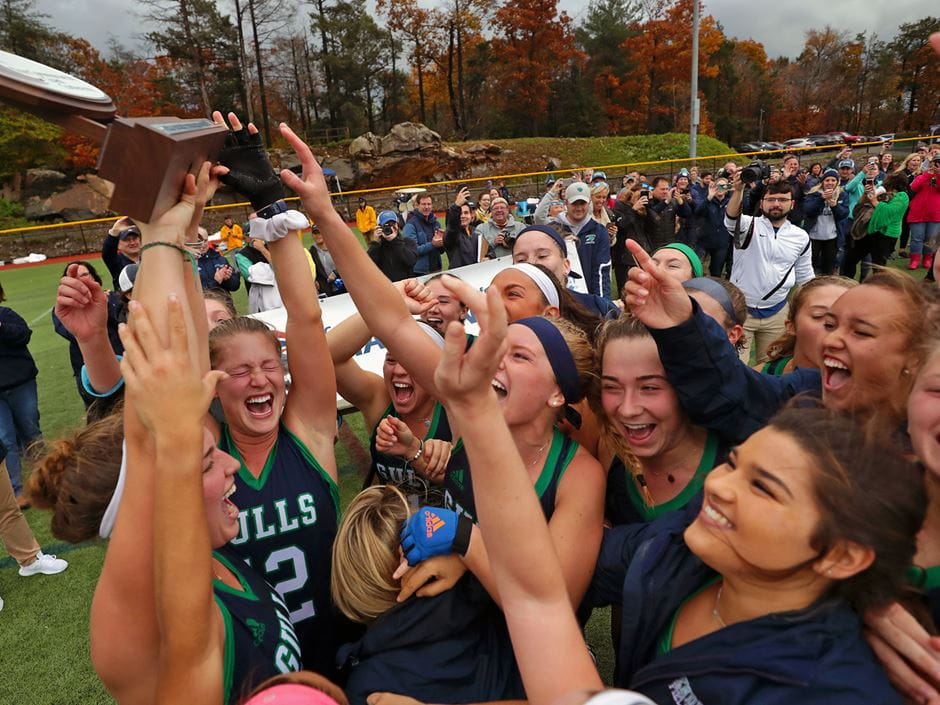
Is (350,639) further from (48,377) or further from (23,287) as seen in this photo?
(23,287)

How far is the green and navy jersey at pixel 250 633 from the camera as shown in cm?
137

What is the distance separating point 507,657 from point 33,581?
400cm

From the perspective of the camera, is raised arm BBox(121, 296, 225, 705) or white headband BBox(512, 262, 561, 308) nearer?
raised arm BBox(121, 296, 225, 705)

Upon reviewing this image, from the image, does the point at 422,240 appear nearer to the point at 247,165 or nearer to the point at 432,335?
the point at 432,335

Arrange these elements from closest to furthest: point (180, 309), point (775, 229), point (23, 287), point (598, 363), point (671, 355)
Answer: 1. point (180, 309)
2. point (671, 355)
3. point (598, 363)
4. point (775, 229)
5. point (23, 287)

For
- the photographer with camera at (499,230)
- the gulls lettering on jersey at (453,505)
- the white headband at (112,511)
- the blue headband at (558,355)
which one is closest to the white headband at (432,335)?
the blue headband at (558,355)

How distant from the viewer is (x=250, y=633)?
59.2 inches

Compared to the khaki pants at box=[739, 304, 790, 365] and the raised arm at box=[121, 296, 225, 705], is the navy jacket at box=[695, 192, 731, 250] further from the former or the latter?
the raised arm at box=[121, 296, 225, 705]

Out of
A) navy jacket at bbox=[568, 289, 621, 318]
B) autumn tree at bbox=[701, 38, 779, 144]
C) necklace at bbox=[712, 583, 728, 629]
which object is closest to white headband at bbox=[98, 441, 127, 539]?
necklace at bbox=[712, 583, 728, 629]

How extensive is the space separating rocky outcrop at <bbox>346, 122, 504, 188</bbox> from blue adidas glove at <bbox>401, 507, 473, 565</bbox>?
31.3m

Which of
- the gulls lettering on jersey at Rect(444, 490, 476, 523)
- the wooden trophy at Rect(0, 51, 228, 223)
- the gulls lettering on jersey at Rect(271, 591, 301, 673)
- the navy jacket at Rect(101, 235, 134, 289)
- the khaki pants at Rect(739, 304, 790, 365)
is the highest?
the wooden trophy at Rect(0, 51, 228, 223)

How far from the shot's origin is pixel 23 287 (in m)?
16.8

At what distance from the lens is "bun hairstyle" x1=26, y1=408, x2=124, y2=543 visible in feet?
5.07

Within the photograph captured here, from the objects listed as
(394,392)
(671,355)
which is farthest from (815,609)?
(394,392)
